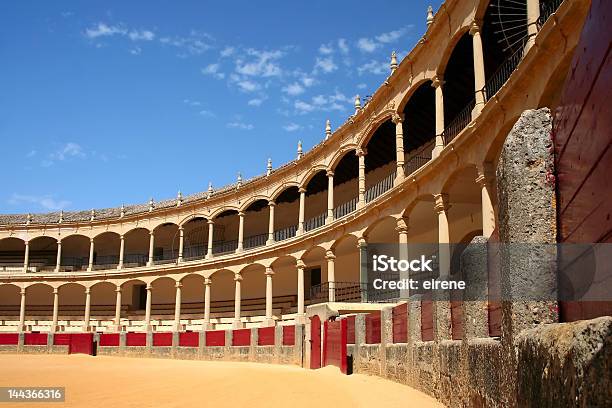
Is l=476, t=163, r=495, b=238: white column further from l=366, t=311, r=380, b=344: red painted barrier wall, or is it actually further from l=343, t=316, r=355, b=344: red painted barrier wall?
l=343, t=316, r=355, b=344: red painted barrier wall

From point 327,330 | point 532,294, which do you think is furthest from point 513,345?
point 327,330

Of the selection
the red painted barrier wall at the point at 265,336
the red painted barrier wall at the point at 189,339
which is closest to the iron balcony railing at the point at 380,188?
the red painted barrier wall at the point at 265,336

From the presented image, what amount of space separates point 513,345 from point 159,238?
126 feet

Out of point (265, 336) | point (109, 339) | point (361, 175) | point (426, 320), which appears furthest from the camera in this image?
point (109, 339)

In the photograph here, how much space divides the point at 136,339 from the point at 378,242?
12469 mm

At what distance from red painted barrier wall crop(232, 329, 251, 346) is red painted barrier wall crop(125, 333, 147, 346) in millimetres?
6154

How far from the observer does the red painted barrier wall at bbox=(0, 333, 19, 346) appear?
3222 cm

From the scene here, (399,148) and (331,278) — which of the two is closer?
(399,148)

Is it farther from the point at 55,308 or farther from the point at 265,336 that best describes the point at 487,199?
the point at 55,308

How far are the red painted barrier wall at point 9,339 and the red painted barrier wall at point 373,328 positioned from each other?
24.6 meters

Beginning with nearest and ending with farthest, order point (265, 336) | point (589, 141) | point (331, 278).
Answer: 1. point (589, 141)
2. point (265, 336)
3. point (331, 278)

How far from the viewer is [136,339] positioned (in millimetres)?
29312

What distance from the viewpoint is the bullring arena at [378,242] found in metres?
2.56

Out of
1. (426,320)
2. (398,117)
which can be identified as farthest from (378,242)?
(426,320)
